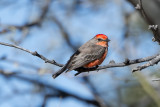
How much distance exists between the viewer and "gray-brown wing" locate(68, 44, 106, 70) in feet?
18.0

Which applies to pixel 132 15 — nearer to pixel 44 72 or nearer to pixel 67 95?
pixel 67 95

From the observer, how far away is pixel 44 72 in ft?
22.8

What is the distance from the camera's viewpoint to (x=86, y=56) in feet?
19.2

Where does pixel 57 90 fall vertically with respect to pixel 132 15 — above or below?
below

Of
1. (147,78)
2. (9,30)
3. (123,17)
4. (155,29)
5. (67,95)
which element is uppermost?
(123,17)

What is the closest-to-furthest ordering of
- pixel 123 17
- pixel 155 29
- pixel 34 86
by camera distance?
pixel 155 29 < pixel 34 86 < pixel 123 17

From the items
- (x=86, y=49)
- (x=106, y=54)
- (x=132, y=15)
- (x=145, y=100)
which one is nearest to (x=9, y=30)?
(x=86, y=49)

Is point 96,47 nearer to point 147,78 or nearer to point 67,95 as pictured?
point 147,78

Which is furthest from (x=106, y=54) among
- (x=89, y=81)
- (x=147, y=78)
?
(x=89, y=81)

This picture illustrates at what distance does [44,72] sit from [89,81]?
7.60 feet

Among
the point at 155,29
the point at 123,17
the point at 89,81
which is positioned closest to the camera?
the point at 155,29

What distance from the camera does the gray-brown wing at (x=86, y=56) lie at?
5.49 m

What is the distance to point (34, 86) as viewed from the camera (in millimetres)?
7938

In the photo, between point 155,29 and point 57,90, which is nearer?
point 155,29
